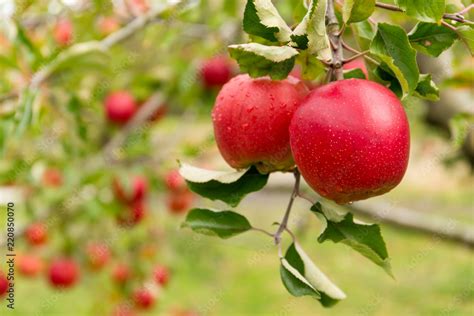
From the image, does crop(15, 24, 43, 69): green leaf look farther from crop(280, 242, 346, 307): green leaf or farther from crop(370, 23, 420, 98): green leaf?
crop(370, 23, 420, 98): green leaf

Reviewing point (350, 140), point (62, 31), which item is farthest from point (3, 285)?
point (350, 140)

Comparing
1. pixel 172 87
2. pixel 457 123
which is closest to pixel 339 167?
pixel 457 123

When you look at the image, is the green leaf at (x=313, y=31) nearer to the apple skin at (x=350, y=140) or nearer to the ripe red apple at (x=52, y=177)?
the apple skin at (x=350, y=140)

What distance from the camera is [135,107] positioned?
283 cm

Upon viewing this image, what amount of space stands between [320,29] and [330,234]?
0.23 m

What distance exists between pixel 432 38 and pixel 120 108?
83.9 inches

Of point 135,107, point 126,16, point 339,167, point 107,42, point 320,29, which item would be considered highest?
point 320,29

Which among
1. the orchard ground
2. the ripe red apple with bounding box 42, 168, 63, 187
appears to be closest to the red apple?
the ripe red apple with bounding box 42, 168, 63, 187

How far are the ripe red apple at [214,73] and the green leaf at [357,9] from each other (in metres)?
1.87

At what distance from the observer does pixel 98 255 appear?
3.04m

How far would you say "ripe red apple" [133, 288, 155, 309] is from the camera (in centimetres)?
307

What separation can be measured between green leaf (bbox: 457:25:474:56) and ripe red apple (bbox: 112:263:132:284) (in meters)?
2.47

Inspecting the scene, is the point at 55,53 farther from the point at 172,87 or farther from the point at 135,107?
the point at 135,107

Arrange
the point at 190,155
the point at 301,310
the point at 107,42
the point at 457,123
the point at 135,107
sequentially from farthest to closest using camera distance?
1. the point at 301,310
2. the point at 135,107
3. the point at 190,155
4. the point at 107,42
5. the point at 457,123
